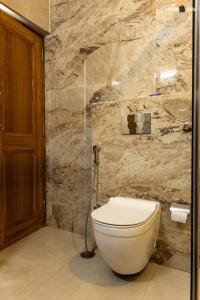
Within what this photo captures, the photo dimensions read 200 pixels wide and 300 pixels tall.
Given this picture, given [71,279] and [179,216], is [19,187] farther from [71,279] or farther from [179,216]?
[179,216]

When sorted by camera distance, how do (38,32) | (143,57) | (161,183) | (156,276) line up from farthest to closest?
1. (38,32)
2. (143,57)
3. (161,183)
4. (156,276)

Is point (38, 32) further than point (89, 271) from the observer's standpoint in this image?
Yes

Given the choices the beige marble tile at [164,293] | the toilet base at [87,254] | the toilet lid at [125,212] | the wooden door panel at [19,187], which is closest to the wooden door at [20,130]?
the wooden door panel at [19,187]

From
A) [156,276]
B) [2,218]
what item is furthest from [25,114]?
[156,276]

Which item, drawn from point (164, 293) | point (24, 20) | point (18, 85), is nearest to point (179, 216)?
point (164, 293)

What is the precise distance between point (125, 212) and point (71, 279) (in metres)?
0.54

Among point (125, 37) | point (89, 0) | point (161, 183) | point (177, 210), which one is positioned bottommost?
point (177, 210)

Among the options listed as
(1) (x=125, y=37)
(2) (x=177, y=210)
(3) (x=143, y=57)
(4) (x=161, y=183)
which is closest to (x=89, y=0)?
(1) (x=125, y=37)

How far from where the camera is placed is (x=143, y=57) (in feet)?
5.69

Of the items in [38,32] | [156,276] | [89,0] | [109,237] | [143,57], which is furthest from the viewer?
[38,32]

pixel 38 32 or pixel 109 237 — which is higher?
pixel 38 32

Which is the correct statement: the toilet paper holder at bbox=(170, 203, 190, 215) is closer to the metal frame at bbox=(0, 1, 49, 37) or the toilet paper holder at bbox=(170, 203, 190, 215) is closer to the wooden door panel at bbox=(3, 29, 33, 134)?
the wooden door panel at bbox=(3, 29, 33, 134)

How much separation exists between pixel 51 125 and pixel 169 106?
3.80ft

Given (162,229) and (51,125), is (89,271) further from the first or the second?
(51,125)
